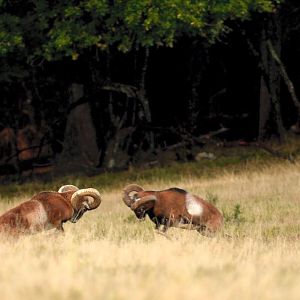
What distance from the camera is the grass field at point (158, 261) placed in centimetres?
795

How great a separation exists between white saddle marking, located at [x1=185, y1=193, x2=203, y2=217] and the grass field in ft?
1.12

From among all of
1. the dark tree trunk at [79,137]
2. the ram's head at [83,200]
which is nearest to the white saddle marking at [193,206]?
the ram's head at [83,200]

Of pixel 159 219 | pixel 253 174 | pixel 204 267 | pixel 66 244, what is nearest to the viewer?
pixel 204 267

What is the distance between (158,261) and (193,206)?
259 cm

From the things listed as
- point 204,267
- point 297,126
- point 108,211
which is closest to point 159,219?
point 204,267

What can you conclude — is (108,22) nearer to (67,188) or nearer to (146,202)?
(67,188)

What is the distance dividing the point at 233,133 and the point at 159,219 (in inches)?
950

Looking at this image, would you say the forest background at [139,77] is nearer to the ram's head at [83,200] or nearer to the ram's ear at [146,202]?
the ram's head at [83,200]

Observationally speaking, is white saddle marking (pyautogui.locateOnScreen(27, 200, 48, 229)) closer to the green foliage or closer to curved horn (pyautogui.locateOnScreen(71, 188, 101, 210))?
curved horn (pyautogui.locateOnScreen(71, 188, 101, 210))

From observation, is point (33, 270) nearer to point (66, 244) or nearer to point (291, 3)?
point (66, 244)

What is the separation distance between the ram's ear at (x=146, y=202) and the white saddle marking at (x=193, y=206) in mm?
424

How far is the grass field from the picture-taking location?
7.95 metres

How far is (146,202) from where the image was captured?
12070 mm

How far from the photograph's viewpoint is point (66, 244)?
1119 centimetres
